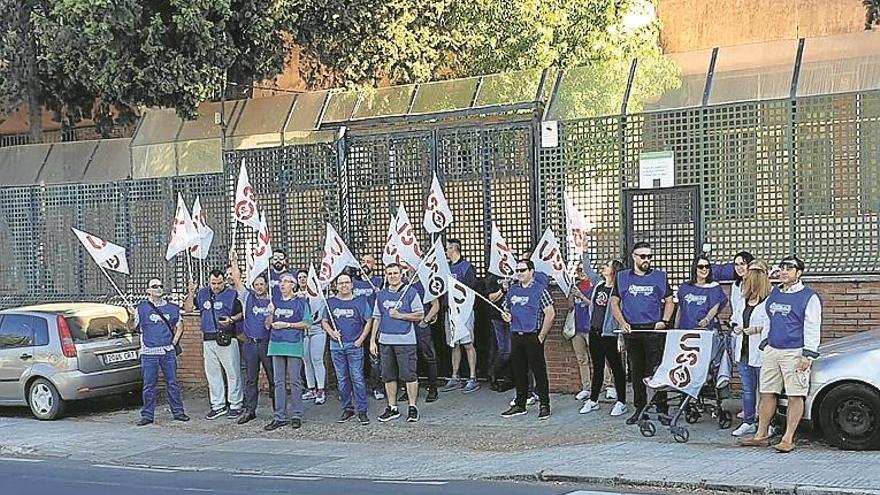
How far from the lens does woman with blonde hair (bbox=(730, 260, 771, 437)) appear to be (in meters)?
11.7

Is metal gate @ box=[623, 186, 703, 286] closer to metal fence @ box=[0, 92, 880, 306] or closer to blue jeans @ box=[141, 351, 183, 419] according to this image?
metal fence @ box=[0, 92, 880, 306]

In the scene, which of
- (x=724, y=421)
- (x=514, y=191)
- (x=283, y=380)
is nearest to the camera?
(x=724, y=421)

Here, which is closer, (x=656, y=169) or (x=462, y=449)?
(x=462, y=449)

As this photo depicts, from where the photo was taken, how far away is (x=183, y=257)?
62.8ft

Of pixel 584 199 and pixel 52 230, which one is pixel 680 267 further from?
pixel 52 230

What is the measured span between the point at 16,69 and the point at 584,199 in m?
10.6

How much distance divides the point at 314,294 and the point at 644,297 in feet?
14.8

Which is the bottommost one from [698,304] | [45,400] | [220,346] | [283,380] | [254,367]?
[45,400]

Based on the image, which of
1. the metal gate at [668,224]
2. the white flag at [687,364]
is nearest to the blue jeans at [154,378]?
the metal gate at [668,224]

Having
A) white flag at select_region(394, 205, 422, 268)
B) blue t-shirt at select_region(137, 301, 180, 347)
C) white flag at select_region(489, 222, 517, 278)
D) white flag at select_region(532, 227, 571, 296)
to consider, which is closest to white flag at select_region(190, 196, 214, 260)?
blue t-shirt at select_region(137, 301, 180, 347)

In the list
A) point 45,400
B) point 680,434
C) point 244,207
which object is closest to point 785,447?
point 680,434

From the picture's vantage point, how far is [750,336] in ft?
38.8

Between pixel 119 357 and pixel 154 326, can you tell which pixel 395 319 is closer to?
pixel 154 326

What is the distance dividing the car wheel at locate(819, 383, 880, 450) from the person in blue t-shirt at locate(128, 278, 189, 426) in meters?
8.08
